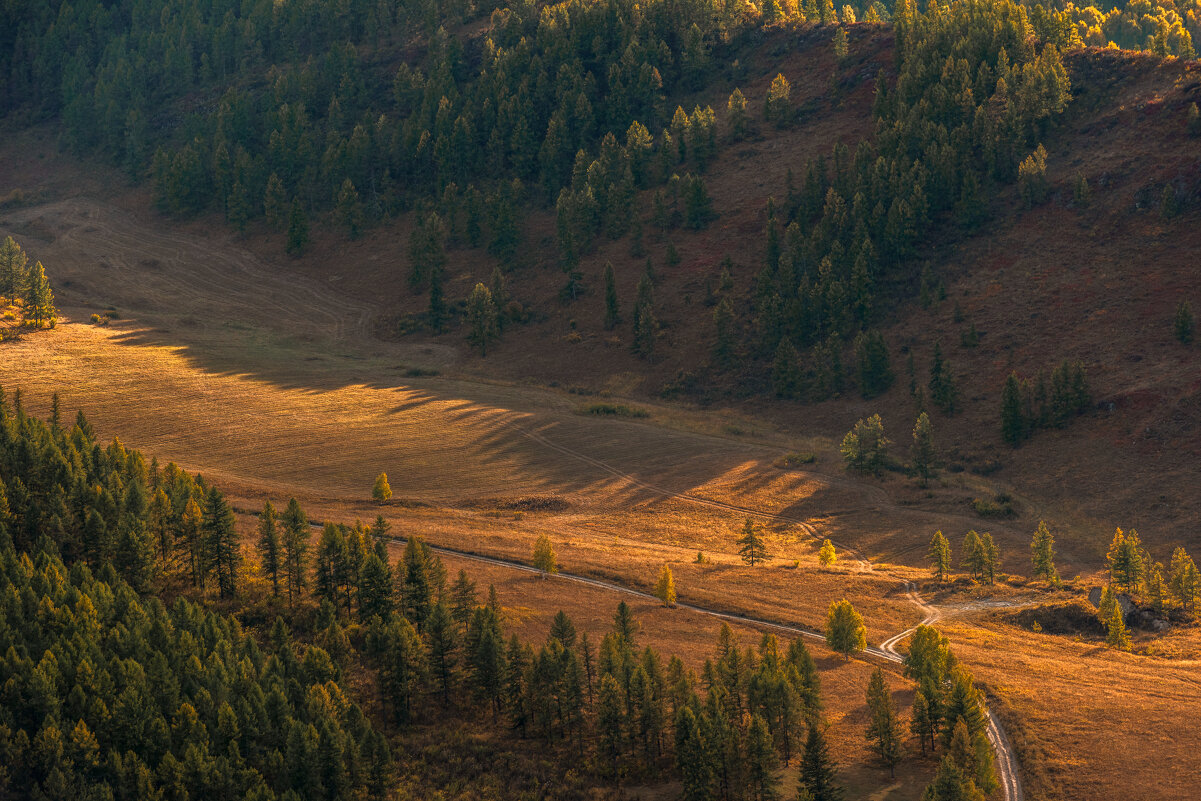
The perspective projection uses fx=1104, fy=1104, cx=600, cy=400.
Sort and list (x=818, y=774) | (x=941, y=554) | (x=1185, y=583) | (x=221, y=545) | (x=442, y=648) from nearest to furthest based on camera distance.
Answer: (x=818, y=774) < (x=442, y=648) < (x=221, y=545) < (x=1185, y=583) < (x=941, y=554)

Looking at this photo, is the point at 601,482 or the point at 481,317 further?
the point at 481,317

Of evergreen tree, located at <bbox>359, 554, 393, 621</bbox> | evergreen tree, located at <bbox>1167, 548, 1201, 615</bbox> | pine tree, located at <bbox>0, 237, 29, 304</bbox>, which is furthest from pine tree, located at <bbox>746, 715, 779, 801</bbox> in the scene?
pine tree, located at <bbox>0, 237, 29, 304</bbox>

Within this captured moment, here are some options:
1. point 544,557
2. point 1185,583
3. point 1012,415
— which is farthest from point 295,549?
point 1012,415

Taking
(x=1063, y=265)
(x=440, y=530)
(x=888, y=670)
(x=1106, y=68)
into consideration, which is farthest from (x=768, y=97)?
(x=888, y=670)

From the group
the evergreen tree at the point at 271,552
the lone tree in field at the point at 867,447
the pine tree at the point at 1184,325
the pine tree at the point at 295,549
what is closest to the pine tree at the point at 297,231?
the lone tree in field at the point at 867,447

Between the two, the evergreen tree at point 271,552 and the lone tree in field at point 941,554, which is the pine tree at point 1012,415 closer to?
the lone tree in field at point 941,554

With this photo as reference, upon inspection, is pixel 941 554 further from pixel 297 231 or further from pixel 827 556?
pixel 297 231

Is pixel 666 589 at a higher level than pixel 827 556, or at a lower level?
higher

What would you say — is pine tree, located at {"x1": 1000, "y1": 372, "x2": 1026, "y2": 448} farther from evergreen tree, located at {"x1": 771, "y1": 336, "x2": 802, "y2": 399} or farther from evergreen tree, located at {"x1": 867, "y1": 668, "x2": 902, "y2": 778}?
evergreen tree, located at {"x1": 867, "y1": 668, "x2": 902, "y2": 778}
